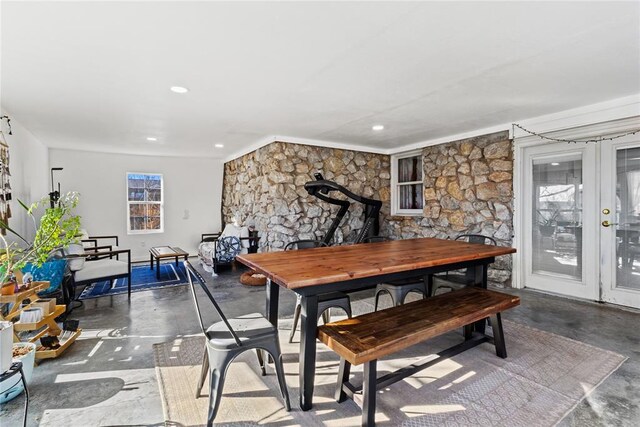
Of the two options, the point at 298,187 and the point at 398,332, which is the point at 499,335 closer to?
the point at 398,332

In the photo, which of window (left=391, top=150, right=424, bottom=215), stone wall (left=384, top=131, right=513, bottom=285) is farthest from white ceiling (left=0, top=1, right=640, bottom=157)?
window (left=391, top=150, right=424, bottom=215)

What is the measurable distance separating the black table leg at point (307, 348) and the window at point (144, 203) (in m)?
6.45

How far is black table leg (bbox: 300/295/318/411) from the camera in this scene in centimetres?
183

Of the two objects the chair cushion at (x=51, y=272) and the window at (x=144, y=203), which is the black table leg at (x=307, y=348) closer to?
the chair cushion at (x=51, y=272)

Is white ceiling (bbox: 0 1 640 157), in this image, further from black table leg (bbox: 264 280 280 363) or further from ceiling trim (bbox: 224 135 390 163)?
black table leg (bbox: 264 280 280 363)

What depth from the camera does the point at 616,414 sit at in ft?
5.90

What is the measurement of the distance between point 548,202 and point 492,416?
133 inches

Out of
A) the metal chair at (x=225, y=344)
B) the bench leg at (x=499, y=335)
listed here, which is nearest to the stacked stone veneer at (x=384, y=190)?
the bench leg at (x=499, y=335)

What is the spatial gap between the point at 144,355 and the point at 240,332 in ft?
4.04

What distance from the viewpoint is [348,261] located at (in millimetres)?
2279

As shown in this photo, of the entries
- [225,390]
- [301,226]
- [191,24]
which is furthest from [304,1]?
[301,226]

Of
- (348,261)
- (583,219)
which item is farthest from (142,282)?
(583,219)

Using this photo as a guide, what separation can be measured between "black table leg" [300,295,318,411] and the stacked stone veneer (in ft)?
11.2

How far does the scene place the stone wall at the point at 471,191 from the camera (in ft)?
14.6
